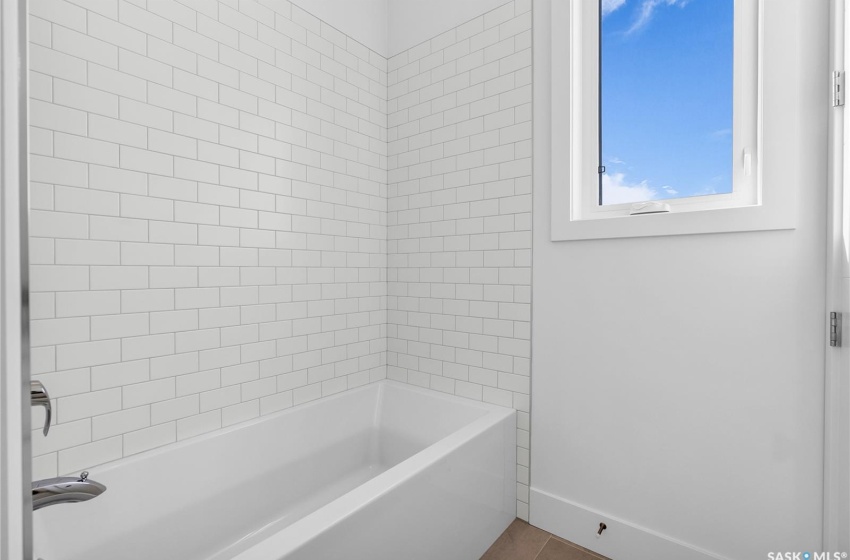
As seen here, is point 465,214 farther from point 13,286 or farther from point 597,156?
point 13,286

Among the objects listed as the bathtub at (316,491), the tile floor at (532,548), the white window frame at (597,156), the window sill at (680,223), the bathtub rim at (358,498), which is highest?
the white window frame at (597,156)

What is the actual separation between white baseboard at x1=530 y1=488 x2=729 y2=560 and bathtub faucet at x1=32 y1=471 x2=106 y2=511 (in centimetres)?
172

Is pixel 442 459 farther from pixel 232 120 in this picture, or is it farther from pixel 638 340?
pixel 232 120

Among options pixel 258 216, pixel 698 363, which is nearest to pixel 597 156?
pixel 698 363

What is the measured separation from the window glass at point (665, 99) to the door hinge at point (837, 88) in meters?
0.29

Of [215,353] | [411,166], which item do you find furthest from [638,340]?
[215,353]

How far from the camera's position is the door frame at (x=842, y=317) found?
117 cm

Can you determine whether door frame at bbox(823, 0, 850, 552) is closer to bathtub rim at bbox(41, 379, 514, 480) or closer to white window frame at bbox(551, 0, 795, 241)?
white window frame at bbox(551, 0, 795, 241)

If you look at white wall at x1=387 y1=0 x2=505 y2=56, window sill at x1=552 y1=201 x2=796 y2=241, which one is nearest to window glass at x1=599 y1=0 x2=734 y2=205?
window sill at x1=552 y1=201 x2=796 y2=241

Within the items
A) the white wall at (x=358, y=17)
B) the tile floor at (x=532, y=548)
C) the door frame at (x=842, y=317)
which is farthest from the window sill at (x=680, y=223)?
the white wall at (x=358, y=17)

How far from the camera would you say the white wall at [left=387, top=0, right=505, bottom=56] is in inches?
81.0

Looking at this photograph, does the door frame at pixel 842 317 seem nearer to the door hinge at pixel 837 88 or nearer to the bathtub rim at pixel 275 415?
the door hinge at pixel 837 88

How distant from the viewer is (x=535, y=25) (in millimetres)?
1864

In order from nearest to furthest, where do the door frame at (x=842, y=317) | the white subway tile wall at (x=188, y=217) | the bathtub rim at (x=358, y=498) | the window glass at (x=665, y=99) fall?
the bathtub rim at (x=358, y=498) → the door frame at (x=842, y=317) → the white subway tile wall at (x=188, y=217) → the window glass at (x=665, y=99)
